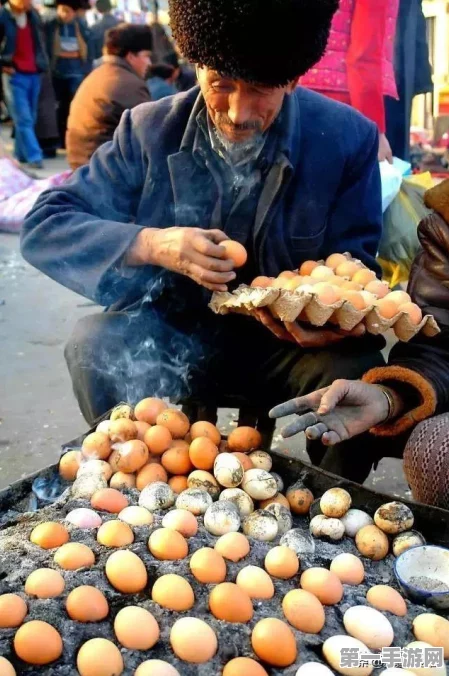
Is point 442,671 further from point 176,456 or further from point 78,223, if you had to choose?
point 78,223

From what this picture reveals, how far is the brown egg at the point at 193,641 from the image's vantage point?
136cm

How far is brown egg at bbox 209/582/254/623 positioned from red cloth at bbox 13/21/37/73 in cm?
930

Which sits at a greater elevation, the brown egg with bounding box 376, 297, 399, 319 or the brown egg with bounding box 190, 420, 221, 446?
the brown egg with bounding box 376, 297, 399, 319

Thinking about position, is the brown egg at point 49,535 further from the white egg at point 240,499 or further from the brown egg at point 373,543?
the brown egg at point 373,543

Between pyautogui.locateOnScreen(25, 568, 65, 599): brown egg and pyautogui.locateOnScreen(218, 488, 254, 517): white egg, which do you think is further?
pyautogui.locateOnScreen(218, 488, 254, 517): white egg

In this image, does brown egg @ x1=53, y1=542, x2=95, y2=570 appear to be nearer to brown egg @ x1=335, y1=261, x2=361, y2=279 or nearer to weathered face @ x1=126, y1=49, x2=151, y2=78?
brown egg @ x1=335, y1=261, x2=361, y2=279

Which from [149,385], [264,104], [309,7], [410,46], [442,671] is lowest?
[149,385]

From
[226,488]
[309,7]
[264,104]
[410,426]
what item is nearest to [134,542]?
[226,488]

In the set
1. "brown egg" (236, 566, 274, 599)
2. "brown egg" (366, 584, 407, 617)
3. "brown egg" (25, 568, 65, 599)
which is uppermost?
"brown egg" (25, 568, 65, 599)

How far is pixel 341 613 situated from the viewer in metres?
1.56

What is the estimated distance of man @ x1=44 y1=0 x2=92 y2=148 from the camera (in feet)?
33.7

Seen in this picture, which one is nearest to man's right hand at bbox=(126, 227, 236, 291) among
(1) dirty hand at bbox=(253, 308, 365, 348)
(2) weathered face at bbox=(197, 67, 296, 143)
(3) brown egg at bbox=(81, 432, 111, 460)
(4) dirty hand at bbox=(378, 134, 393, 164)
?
(1) dirty hand at bbox=(253, 308, 365, 348)

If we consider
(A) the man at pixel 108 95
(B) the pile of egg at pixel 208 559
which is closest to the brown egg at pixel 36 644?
(B) the pile of egg at pixel 208 559

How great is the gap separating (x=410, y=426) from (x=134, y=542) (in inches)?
35.3
